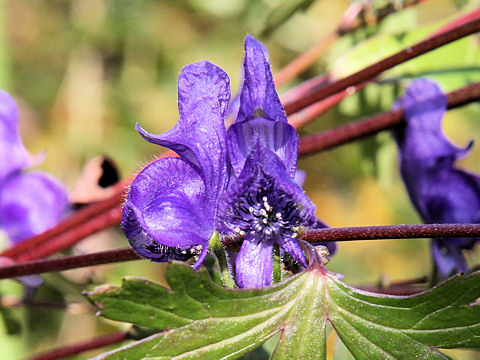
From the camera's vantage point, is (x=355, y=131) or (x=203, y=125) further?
(x=355, y=131)

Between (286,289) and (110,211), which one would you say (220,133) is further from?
(110,211)

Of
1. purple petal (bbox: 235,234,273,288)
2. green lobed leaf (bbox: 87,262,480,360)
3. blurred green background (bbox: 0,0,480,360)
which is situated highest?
blurred green background (bbox: 0,0,480,360)

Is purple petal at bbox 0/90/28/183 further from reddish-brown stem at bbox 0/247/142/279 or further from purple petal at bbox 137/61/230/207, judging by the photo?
purple petal at bbox 137/61/230/207

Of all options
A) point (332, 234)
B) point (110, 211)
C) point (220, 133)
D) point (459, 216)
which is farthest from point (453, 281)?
point (110, 211)

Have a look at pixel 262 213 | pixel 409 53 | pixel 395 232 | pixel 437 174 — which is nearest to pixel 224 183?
pixel 262 213

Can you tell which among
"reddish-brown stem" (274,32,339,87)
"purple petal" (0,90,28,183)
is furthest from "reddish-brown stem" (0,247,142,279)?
"reddish-brown stem" (274,32,339,87)

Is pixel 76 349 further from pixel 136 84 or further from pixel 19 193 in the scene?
pixel 136 84
